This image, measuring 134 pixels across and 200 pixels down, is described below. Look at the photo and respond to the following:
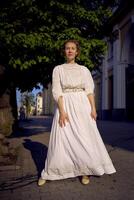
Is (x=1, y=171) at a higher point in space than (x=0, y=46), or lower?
lower

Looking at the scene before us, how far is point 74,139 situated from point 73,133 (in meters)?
0.08

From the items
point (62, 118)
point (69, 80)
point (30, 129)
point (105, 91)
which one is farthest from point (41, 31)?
point (105, 91)

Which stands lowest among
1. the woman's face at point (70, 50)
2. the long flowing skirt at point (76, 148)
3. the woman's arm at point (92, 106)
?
the long flowing skirt at point (76, 148)

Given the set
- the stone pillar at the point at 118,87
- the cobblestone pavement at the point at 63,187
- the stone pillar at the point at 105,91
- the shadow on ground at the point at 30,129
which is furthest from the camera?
the stone pillar at the point at 105,91

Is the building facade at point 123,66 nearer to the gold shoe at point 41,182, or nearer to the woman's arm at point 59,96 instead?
the woman's arm at point 59,96

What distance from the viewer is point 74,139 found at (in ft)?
17.6

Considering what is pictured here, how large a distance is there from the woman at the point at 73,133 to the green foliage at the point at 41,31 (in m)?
4.84

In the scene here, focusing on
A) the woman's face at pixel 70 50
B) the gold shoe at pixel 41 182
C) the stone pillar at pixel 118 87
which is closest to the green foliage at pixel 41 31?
the woman's face at pixel 70 50

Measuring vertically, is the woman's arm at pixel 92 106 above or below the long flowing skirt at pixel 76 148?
above

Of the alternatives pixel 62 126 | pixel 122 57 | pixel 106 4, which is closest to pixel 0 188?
pixel 62 126

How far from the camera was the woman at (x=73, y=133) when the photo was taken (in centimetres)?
532

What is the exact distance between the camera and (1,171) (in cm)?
666

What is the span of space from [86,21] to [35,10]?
1812 millimetres

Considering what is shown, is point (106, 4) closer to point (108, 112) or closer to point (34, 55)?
point (34, 55)
